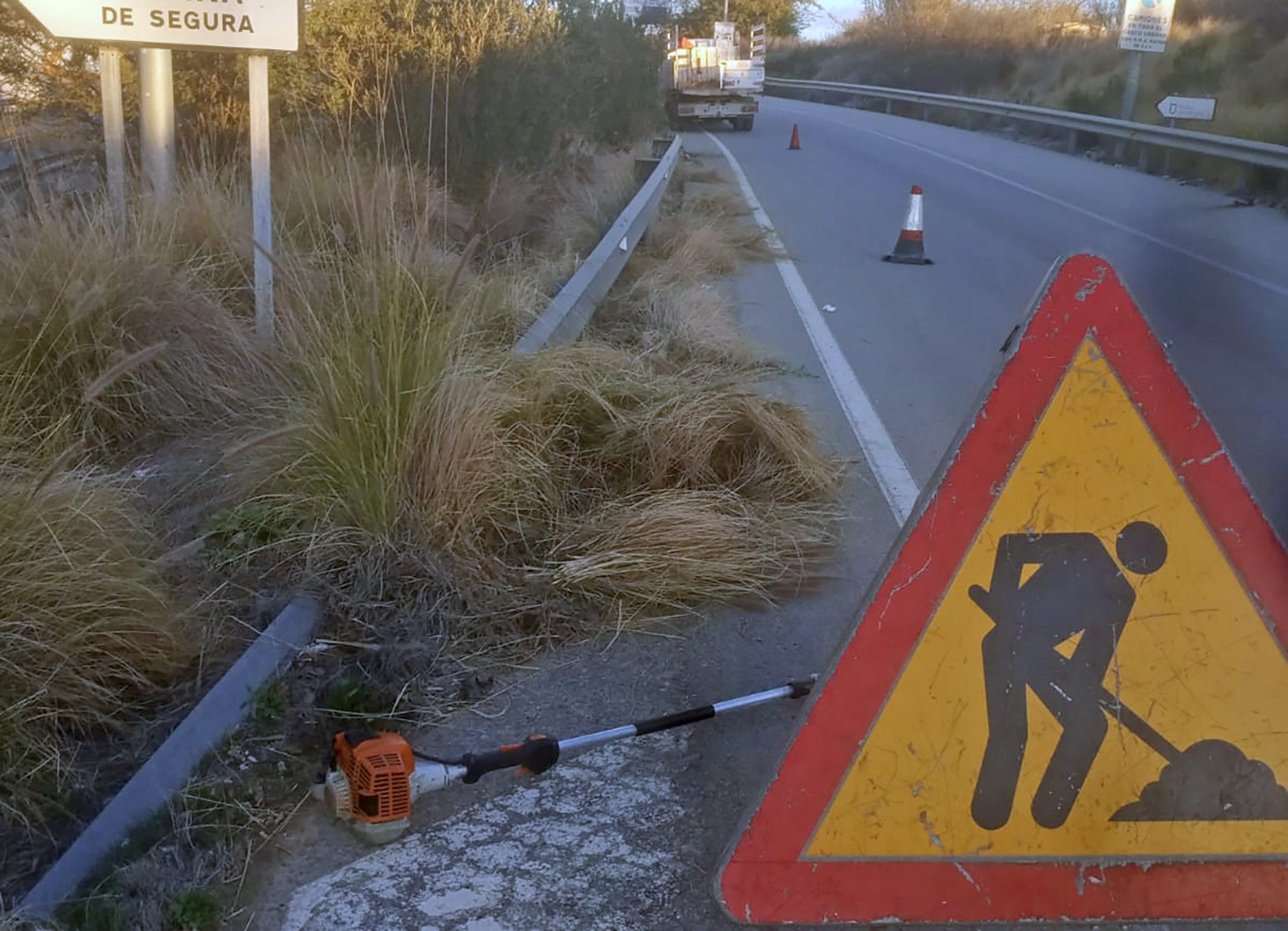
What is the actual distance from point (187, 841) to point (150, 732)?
0.54m

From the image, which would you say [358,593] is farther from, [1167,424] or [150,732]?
[1167,424]

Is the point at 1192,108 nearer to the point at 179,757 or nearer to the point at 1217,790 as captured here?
the point at 1217,790

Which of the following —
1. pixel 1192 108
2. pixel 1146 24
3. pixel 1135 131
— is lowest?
pixel 1135 131

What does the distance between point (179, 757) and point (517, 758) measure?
2.43ft

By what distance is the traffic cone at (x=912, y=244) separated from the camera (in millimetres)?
11500

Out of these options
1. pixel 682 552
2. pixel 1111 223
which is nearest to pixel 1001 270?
pixel 1111 223

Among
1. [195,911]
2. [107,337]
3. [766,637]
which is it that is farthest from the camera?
[107,337]

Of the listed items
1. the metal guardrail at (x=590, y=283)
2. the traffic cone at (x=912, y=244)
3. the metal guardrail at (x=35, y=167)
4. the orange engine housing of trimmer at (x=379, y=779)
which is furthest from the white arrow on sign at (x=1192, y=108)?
the orange engine housing of trimmer at (x=379, y=779)

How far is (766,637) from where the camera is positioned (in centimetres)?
384

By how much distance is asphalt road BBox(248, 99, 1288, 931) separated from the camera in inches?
105

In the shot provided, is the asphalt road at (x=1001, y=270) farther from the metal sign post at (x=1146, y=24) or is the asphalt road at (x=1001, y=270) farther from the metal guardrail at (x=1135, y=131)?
the metal sign post at (x=1146, y=24)

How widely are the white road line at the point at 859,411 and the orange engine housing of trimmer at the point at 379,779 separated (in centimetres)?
143

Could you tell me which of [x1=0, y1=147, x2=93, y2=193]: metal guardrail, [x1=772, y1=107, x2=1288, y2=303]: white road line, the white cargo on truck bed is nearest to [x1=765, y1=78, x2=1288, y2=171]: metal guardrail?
[x1=772, y1=107, x2=1288, y2=303]: white road line

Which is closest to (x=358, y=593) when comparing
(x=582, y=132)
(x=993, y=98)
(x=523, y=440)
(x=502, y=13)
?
(x=523, y=440)
